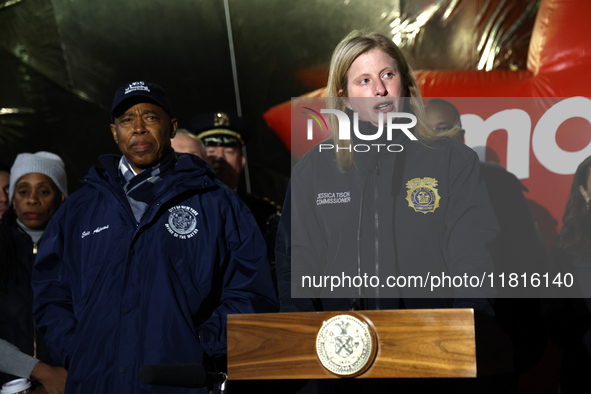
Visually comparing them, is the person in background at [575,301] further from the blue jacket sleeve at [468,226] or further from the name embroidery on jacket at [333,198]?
the name embroidery on jacket at [333,198]

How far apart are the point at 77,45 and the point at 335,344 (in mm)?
3498

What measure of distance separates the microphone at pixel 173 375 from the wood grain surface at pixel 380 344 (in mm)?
72

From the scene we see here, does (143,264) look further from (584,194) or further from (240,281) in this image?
(584,194)

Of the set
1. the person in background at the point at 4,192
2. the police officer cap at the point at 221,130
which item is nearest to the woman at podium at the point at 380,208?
the police officer cap at the point at 221,130

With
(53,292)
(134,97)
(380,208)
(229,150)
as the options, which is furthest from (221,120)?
(380,208)

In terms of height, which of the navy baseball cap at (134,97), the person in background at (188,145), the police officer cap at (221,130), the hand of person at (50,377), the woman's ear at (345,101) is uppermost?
the police officer cap at (221,130)

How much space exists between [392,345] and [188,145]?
2.10 meters

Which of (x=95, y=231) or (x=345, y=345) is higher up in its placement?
(x=95, y=231)

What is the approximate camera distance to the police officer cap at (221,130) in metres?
3.28

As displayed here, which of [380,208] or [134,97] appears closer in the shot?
[380,208]

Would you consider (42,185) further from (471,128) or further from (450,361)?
(450,361)

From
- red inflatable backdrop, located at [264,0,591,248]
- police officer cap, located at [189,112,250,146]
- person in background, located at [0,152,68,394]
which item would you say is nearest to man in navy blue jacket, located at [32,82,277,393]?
person in background, located at [0,152,68,394]

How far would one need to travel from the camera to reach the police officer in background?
3148 millimetres

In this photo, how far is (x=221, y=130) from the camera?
3305 millimetres
